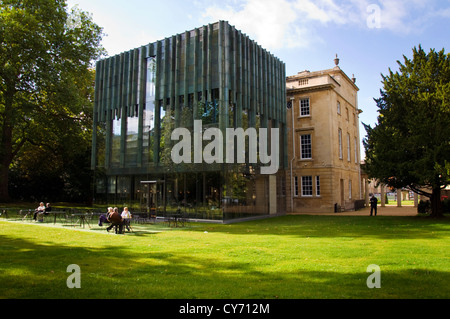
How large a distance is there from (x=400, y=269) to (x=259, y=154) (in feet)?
63.4

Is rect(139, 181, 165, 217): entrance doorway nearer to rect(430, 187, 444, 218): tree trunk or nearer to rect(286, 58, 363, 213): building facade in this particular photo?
rect(286, 58, 363, 213): building facade

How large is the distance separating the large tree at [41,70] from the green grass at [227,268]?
2438 cm

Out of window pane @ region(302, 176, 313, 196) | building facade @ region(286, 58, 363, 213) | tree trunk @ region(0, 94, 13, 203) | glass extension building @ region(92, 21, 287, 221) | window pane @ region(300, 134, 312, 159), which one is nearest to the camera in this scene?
glass extension building @ region(92, 21, 287, 221)

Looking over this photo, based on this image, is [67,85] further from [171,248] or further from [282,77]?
[171,248]

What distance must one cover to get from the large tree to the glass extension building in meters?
5.68

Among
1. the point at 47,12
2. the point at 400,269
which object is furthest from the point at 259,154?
the point at 47,12

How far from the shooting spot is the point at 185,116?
24859 mm

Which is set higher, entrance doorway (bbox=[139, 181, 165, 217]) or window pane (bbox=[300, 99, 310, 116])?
window pane (bbox=[300, 99, 310, 116])

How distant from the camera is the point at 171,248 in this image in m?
11.5

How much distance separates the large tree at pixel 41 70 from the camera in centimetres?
3120

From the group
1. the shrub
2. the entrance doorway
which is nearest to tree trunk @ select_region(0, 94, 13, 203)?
the entrance doorway

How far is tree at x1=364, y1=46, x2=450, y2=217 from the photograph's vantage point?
21047mm
